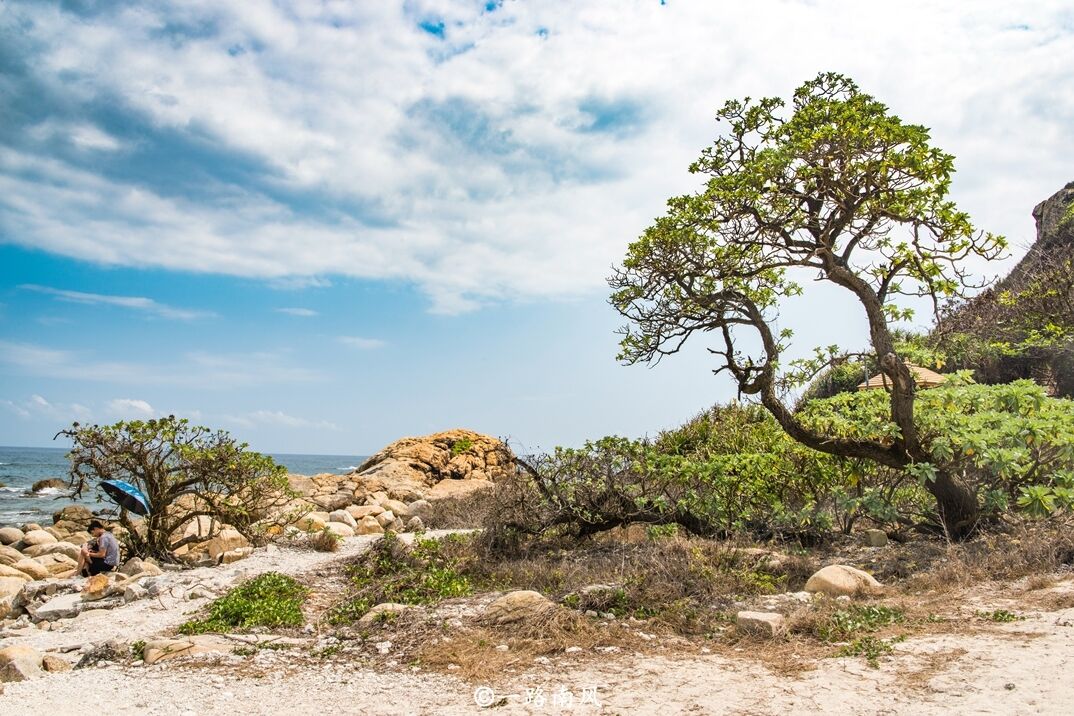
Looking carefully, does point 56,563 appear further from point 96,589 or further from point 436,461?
point 436,461

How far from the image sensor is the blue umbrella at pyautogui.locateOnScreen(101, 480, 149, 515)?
36.8ft

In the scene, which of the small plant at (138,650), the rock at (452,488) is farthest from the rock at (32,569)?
the rock at (452,488)

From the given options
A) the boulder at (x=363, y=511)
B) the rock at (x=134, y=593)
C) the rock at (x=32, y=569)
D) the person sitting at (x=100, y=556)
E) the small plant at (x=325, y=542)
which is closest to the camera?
the rock at (x=134, y=593)

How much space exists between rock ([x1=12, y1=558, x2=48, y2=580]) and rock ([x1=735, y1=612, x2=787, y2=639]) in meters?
12.1

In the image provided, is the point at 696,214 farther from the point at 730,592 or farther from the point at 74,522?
the point at 74,522

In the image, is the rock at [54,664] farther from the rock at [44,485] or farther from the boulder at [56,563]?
the rock at [44,485]

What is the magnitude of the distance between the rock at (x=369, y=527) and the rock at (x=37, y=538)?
22.8 feet

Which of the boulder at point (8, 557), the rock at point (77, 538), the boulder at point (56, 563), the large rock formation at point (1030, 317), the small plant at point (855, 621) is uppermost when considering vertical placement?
the large rock formation at point (1030, 317)

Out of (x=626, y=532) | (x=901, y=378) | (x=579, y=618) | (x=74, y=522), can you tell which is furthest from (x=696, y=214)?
(x=74, y=522)

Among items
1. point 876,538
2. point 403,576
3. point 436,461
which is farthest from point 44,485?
point 876,538

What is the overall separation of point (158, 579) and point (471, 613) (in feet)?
16.5

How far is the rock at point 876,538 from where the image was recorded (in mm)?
9805

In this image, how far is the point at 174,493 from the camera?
1171 cm

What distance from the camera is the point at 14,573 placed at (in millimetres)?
11906
